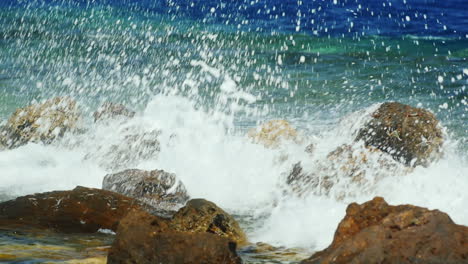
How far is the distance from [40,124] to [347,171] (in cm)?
608

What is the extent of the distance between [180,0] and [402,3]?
29.0ft

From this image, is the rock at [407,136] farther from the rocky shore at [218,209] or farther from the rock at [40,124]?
the rock at [40,124]

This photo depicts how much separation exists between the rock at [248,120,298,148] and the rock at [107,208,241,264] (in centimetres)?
569

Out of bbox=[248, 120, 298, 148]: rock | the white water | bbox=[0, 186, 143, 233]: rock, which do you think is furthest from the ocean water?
bbox=[0, 186, 143, 233]: rock

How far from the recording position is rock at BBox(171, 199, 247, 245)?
242 inches

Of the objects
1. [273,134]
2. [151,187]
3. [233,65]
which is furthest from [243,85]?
[151,187]

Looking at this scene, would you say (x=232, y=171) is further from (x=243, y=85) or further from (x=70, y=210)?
(x=243, y=85)

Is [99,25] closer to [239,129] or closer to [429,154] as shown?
[239,129]

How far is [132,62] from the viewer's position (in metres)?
20.7

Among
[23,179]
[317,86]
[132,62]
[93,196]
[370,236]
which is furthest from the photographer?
[132,62]

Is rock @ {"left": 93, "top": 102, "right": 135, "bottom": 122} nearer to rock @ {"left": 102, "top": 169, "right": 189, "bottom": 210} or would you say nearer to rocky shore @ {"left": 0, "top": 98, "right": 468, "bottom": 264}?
rocky shore @ {"left": 0, "top": 98, "right": 468, "bottom": 264}

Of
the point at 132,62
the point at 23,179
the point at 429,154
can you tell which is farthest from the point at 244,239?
the point at 132,62

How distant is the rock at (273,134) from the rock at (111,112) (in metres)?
2.40

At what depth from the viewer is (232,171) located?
404 inches
